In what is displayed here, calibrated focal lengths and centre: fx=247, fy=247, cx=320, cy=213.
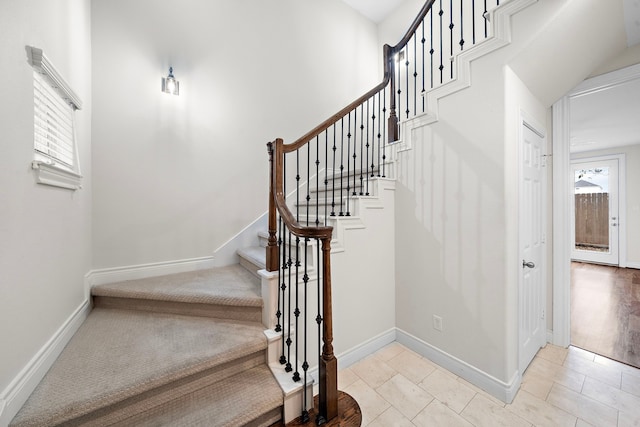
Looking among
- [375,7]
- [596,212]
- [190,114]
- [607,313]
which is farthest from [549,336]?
[596,212]

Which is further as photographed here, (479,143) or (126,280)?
(126,280)

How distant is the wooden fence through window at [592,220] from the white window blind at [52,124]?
30.8 feet

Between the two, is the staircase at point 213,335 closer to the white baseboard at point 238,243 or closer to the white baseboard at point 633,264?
the white baseboard at point 238,243

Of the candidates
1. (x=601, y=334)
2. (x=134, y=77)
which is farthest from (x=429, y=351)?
(x=134, y=77)

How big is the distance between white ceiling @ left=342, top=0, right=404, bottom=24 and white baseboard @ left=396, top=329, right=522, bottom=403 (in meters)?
4.66

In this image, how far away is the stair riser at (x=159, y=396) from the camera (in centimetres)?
119

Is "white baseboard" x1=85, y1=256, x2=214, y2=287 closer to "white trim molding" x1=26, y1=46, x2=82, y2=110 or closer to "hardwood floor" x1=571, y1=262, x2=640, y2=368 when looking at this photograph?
"white trim molding" x1=26, y1=46, x2=82, y2=110

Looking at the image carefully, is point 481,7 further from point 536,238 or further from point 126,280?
point 126,280

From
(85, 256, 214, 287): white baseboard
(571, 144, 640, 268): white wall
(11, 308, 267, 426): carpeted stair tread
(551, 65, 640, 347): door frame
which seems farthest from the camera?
(571, 144, 640, 268): white wall

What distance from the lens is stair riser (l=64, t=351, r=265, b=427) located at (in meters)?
1.19

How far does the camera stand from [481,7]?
2.98m

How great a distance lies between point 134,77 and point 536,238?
3.93m

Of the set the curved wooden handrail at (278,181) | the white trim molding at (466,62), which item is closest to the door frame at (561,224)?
the white trim molding at (466,62)

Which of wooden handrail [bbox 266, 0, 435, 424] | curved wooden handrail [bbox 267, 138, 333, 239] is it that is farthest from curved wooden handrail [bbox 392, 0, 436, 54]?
curved wooden handrail [bbox 267, 138, 333, 239]
